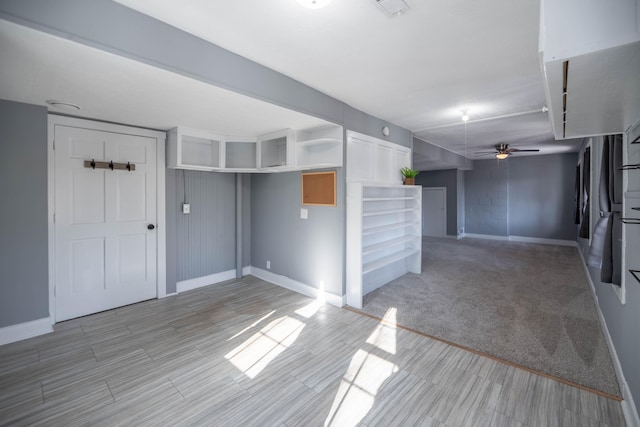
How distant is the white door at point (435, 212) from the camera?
9391 millimetres

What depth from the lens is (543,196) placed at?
818cm

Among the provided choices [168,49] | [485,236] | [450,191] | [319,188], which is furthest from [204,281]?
[485,236]

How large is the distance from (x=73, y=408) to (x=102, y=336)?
106 centimetres

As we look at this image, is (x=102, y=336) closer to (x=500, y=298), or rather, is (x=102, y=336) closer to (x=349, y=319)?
(x=349, y=319)

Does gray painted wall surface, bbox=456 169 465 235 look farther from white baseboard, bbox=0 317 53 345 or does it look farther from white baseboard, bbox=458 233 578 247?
white baseboard, bbox=0 317 53 345

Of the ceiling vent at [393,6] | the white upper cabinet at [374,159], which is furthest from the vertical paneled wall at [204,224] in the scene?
the ceiling vent at [393,6]

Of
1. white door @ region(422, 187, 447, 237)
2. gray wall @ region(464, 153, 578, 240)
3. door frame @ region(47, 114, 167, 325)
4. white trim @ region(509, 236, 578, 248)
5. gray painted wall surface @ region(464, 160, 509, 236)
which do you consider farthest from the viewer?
white door @ region(422, 187, 447, 237)

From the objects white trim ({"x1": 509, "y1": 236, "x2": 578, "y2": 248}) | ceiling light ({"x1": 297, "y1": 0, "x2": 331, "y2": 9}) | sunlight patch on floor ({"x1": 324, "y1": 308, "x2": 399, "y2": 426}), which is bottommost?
sunlight patch on floor ({"x1": 324, "y1": 308, "x2": 399, "y2": 426})

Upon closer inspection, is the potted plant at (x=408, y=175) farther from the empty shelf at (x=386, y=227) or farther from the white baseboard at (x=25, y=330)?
the white baseboard at (x=25, y=330)

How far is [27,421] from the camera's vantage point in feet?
5.88

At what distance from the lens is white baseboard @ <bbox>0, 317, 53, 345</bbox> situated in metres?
2.65

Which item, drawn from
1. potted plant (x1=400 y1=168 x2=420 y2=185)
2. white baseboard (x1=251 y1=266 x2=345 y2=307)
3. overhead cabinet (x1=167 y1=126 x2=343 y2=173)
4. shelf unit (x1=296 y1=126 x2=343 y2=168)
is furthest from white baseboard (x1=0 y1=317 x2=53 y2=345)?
potted plant (x1=400 y1=168 x2=420 y2=185)

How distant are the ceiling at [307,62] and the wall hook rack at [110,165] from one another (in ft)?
1.74

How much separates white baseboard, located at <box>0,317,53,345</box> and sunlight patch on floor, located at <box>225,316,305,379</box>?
6.54 ft
